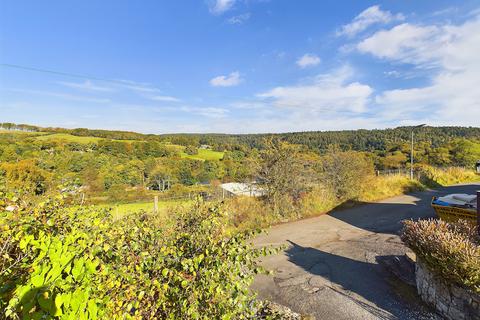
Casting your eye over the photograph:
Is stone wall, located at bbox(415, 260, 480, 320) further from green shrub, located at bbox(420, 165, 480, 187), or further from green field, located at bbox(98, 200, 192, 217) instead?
green shrub, located at bbox(420, 165, 480, 187)

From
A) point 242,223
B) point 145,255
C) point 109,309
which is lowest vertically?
point 242,223

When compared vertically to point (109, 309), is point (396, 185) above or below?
below

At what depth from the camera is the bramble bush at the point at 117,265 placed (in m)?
1.39

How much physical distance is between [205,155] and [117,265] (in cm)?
5199

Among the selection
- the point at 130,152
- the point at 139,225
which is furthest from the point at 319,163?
the point at 130,152

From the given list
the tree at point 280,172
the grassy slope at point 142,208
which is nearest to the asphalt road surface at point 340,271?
the tree at point 280,172

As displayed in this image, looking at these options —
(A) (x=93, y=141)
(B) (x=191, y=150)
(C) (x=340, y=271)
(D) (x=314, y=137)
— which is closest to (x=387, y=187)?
(C) (x=340, y=271)

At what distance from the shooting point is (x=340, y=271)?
6.07m

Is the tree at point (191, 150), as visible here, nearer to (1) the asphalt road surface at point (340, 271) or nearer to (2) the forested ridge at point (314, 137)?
(2) the forested ridge at point (314, 137)

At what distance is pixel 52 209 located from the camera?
2.27 metres

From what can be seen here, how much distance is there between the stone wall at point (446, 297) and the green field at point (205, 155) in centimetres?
4578

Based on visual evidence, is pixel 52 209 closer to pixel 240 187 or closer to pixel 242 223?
pixel 242 223

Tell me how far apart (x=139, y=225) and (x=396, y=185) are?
1769 cm

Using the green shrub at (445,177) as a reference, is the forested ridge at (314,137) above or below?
above
